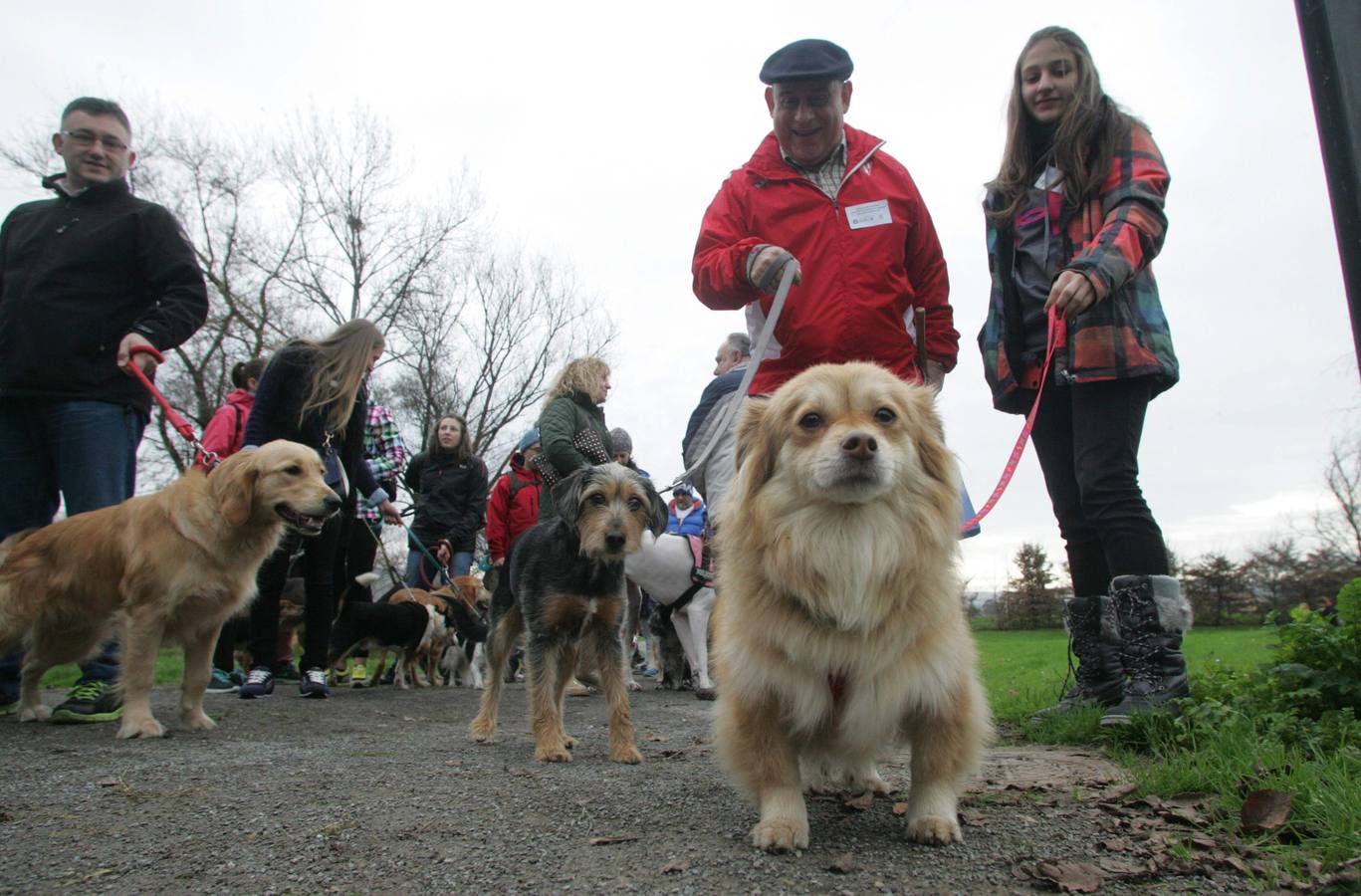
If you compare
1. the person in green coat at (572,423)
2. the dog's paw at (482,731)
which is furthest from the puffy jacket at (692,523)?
the dog's paw at (482,731)

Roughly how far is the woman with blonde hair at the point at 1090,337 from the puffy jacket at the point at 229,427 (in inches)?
228

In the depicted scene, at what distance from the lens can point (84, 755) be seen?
12.2 ft

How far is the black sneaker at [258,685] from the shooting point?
6375mm

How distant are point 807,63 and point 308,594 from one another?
512 cm

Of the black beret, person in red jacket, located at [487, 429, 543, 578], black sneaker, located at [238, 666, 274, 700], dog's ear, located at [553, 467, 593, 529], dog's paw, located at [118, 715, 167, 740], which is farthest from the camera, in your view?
person in red jacket, located at [487, 429, 543, 578]

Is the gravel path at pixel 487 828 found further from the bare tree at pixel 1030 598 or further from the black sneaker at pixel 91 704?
the bare tree at pixel 1030 598

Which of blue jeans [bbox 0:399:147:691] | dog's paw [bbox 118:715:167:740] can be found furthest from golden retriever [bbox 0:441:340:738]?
dog's paw [bbox 118:715:167:740]

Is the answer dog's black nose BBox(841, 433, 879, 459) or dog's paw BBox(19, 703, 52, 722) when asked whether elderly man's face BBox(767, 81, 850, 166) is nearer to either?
dog's black nose BBox(841, 433, 879, 459)

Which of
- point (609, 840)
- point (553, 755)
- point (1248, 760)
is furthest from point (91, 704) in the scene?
point (1248, 760)

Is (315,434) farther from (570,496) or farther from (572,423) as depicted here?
(570,496)

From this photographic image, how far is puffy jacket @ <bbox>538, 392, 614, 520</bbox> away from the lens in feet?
20.2

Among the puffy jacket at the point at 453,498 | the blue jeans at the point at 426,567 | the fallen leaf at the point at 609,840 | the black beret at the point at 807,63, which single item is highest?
the black beret at the point at 807,63

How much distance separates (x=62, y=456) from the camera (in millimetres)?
4648

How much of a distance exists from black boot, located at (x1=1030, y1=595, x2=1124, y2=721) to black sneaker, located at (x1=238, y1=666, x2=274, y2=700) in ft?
17.4
